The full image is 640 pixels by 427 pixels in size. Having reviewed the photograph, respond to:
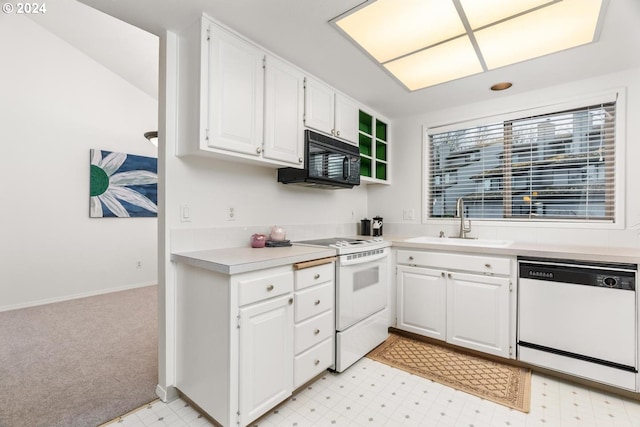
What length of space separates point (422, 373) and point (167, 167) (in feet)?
7.41

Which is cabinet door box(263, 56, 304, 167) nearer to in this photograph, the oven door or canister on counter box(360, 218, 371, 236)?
the oven door

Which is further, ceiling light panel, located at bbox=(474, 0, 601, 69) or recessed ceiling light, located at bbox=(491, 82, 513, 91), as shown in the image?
recessed ceiling light, located at bbox=(491, 82, 513, 91)

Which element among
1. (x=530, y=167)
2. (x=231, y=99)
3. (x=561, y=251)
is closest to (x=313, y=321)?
→ (x=231, y=99)

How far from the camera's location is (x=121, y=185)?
429 centimetres

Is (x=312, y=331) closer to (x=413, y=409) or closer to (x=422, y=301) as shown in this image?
(x=413, y=409)

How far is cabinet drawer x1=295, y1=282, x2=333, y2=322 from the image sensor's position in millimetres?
1802

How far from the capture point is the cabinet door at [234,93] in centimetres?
169

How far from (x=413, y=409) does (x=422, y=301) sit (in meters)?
1.00

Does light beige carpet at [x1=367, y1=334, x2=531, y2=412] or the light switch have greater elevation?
the light switch

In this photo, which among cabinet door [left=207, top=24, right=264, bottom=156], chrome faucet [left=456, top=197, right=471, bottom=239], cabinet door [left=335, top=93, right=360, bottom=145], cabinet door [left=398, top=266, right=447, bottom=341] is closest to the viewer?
cabinet door [left=207, top=24, right=264, bottom=156]

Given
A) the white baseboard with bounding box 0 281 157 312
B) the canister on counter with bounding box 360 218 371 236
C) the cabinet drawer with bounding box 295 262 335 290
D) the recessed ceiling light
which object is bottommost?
the white baseboard with bounding box 0 281 157 312

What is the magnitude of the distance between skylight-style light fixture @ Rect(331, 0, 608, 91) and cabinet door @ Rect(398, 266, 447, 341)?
1698 millimetres

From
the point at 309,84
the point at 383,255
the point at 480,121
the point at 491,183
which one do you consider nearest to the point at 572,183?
the point at 491,183

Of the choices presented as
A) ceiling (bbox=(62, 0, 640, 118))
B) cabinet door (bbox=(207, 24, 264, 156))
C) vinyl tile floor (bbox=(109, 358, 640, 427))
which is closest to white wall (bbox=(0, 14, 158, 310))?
ceiling (bbox=(62, 0, 640, 118))
